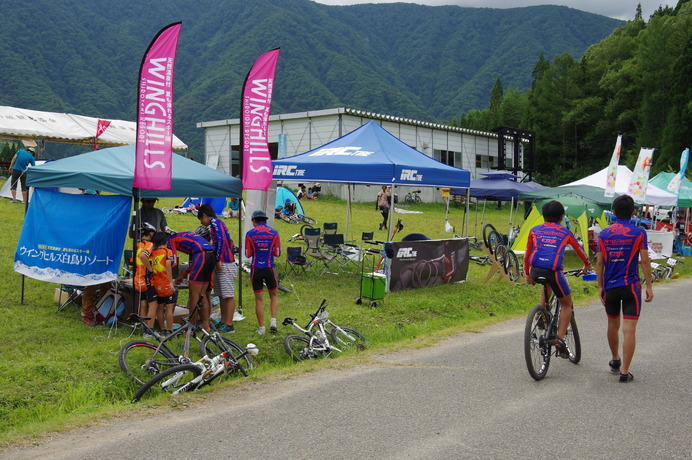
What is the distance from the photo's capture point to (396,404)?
5.70 m

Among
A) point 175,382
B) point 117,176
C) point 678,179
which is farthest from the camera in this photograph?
point 678,179

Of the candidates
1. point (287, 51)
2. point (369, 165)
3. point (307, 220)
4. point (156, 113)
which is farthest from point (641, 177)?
point (287, 51)

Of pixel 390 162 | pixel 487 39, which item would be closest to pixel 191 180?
pixel 390 162

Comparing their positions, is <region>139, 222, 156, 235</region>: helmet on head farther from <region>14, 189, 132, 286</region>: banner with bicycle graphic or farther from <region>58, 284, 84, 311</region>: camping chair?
<region>58, 284, 84, 311</region>: camping chair

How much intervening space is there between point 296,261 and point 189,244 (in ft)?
13.4

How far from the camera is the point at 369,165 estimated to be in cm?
1217

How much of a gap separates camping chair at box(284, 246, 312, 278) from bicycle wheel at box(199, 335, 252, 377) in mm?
4688

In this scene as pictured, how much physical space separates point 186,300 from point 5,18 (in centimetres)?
11203

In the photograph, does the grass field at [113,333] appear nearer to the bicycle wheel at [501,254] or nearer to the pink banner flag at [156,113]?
the bicycle wheel at [501,254]

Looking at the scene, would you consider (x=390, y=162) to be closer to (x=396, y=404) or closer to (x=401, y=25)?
(x=396, y=404)

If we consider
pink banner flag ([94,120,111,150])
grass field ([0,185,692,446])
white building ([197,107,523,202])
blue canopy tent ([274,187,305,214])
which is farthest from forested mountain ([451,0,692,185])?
grass field ([0,185,692,446])

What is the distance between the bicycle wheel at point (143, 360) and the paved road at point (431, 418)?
0.89 m

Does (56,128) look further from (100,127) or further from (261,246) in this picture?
(261,246)

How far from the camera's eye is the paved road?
15.0ft
